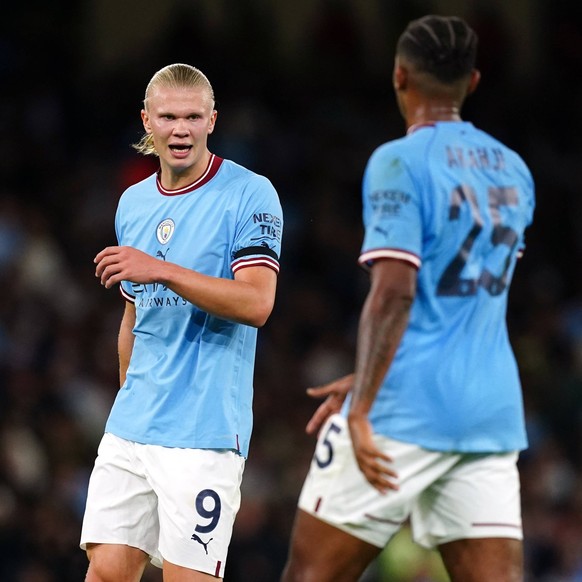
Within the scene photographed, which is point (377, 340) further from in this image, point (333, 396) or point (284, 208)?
point (284, 208)

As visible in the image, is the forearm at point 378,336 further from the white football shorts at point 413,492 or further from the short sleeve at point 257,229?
the short sleeve at point 257,229

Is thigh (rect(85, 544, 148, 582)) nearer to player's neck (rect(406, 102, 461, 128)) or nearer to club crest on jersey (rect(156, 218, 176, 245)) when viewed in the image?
club crest on jersey (rect(156, 218, 176, 245))

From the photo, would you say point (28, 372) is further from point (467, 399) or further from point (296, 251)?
point (467, 399)

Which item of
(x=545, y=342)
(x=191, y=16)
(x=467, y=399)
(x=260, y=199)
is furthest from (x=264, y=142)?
(x=467, y=399)

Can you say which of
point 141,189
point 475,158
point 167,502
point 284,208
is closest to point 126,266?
point 141,189

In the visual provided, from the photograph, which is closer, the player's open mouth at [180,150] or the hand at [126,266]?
the hand at [126,266]

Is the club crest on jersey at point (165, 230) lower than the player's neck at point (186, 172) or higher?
lower

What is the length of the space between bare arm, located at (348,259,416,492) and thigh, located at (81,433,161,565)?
4.17 ft

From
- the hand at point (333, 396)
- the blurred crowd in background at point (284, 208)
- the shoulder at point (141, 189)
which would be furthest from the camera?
the blurred crowd in background at point (284, 208)

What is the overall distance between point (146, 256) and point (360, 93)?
36.3ft

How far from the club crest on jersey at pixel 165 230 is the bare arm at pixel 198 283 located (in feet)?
1.20

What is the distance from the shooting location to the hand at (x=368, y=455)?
157 inches

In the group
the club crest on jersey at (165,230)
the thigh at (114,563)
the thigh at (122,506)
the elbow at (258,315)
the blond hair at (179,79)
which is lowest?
the thigh at (114,563)

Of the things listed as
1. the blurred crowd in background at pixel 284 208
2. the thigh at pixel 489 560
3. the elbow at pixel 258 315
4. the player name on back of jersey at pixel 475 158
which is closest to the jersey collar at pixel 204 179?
the elbow at pixel 258 315
